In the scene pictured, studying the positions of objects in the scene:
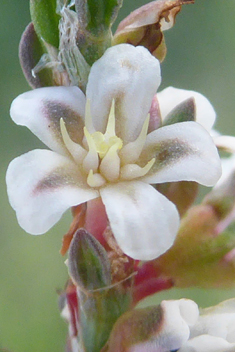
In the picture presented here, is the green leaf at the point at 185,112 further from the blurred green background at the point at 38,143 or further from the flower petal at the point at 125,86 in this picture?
the blurred green background at the point at 38,143

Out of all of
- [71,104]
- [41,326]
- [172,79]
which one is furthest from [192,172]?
[172,79]

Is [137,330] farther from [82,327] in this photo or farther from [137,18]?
[137,18]

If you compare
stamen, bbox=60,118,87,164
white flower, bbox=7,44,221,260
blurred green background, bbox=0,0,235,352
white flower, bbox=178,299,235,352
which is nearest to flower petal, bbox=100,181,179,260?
white flower, bbox=7,44,221,260

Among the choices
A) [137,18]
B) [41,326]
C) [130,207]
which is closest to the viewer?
[130,207]

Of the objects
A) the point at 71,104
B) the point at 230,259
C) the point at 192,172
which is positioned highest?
the point at 71,104

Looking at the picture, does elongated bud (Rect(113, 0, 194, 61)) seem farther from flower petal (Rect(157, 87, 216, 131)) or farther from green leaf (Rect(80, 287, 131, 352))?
green leaf (Rect(80, 287, 131, 352))

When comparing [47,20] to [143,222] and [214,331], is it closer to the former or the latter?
[143,222]

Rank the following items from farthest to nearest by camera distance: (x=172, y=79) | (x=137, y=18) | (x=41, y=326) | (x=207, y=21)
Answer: (x=207, y=21) < (x=172, y=79) < (x=41, y=326) < (x=137, y=18)

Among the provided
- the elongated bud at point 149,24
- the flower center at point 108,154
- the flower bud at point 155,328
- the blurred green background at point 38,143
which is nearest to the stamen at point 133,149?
the flower center at point 108,154

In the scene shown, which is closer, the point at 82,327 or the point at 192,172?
the point at 192,172
